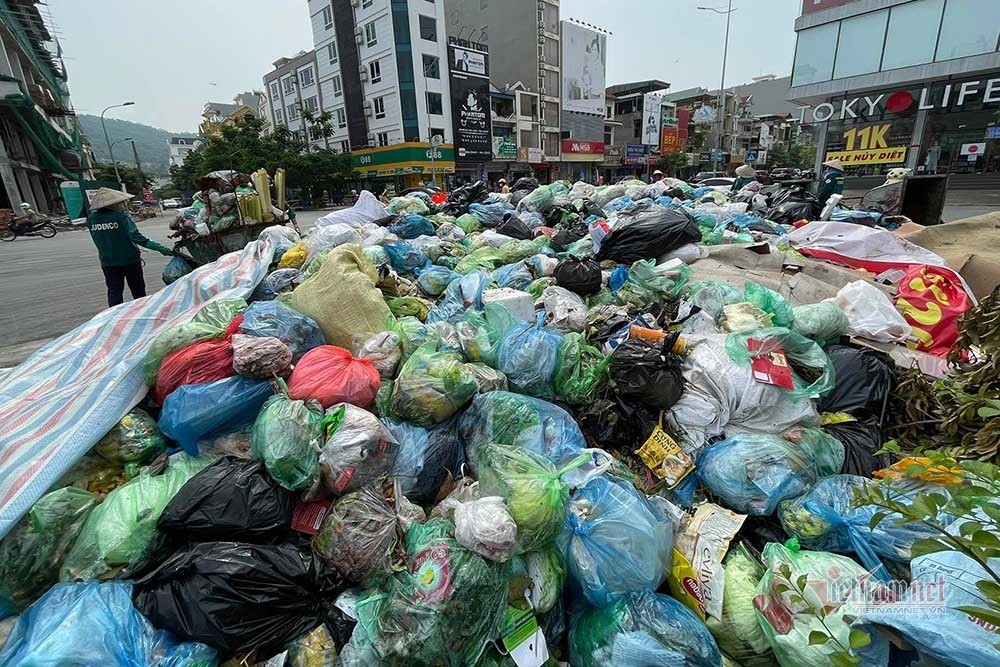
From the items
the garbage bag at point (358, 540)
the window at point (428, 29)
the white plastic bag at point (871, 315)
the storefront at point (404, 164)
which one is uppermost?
the window at point (428, 29)

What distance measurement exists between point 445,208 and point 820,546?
6044mm

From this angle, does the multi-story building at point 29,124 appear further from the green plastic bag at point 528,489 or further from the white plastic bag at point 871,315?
the white plastic bag at point 871,315

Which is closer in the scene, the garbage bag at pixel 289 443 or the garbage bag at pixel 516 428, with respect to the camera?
the garbage bag at pixel 289 443

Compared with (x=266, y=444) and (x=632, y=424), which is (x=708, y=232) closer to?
→ (x=632, y=424)

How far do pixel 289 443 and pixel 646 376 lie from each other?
1396mm

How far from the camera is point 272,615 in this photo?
1287 mm

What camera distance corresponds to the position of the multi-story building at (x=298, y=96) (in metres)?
31.9

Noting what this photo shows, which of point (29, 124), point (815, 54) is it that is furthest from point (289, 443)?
point (29, 124)

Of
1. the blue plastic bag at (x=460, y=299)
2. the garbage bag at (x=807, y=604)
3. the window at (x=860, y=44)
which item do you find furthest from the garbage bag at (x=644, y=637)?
the window at (x=860, y=44)

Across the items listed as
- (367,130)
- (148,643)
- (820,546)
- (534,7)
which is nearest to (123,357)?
(148,643)

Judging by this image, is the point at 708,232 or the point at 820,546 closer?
the point at 820,546

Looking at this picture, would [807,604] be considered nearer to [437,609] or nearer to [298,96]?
[437,609]

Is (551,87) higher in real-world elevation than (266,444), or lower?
higher

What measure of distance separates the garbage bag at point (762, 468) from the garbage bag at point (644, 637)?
1.58 feet
